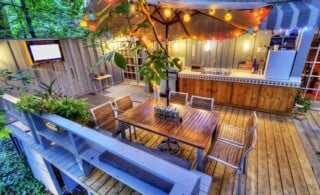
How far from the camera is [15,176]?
11.4 ft

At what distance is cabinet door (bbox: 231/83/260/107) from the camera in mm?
3793

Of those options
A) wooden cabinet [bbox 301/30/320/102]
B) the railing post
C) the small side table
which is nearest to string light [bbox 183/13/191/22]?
the railing post

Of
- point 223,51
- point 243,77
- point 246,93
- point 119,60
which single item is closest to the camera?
point 119,60

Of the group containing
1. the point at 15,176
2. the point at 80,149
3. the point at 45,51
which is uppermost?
the point at 45,51

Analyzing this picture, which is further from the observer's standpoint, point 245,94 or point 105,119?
point 245,94

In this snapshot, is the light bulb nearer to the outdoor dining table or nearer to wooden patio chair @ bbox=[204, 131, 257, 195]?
the outdoor dining table

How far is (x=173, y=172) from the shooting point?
1131 mm

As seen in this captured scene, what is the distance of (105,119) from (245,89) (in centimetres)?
339

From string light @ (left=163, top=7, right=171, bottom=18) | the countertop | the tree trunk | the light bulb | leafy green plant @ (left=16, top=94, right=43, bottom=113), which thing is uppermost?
the tree trunk

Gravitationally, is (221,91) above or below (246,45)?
below

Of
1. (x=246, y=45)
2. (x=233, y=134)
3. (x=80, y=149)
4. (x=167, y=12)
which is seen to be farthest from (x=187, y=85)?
(x=80, y=149)

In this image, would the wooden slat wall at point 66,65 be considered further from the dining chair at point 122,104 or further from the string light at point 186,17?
the string light at point 186,17

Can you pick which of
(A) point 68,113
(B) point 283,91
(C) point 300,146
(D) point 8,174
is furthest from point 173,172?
(D) point 8,174

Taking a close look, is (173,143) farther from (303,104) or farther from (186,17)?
(303,104)
